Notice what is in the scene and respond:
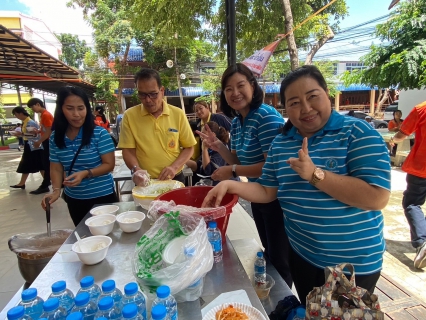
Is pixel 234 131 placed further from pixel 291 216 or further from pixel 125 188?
pixel 125 188

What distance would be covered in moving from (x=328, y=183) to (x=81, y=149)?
1.74 m

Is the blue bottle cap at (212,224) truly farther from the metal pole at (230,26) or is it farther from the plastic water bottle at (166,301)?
the metal pole at (230,26)

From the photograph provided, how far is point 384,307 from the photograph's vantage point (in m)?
1.99

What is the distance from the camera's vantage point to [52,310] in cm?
75

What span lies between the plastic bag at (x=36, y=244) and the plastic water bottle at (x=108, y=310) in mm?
1182

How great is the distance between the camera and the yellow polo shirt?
221 cm

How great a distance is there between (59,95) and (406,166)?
3.46m

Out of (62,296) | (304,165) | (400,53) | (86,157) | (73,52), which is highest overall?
(73,52)

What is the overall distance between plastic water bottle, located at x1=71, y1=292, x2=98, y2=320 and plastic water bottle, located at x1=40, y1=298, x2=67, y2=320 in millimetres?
38

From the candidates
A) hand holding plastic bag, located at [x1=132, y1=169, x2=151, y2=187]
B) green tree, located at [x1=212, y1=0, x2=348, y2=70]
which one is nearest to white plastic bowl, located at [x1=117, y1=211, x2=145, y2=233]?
hand holding plastic bag, located at [x1=132, y1=169, x2=151, y2=187]

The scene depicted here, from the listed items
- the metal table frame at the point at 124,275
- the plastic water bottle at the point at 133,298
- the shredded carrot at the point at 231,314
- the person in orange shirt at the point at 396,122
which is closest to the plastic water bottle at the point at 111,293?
the plastic water bottle at the point at 133,298

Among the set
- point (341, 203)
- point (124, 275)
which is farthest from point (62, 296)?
point (341, 203)

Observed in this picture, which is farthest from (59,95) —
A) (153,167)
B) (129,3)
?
(129,3)

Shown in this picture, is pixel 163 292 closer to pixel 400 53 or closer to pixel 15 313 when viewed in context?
pixel 15 313
